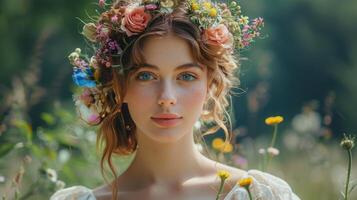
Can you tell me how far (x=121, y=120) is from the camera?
4.07m

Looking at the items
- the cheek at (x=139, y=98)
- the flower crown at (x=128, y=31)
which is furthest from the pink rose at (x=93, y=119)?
the cheek at (x=139, y=98)

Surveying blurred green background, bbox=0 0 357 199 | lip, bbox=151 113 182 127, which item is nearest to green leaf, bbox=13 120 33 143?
lip, bbox=151 113 182 127

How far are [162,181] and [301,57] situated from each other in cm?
1129

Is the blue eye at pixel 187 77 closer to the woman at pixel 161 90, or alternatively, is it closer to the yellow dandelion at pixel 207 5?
the woman at pixel 161 90

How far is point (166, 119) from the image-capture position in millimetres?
3730

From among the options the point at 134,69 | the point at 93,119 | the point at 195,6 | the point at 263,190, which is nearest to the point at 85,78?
the point at 93,119

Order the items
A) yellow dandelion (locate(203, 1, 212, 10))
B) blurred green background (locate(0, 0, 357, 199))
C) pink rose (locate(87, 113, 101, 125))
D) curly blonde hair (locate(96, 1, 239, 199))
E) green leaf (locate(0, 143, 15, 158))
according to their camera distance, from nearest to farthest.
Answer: curly blonde hair (locate(96, 1, 239, 199)) → yellow dandelion (locate(203, 1, 212, 10)) → pink rose (locate(87, 113, 101, 125)) → green leaf (locate(0, 143, 15, 158)) → blurred green background (locate(0, 0, 357, 199))

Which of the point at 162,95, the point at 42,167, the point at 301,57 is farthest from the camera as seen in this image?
the point at 301,57

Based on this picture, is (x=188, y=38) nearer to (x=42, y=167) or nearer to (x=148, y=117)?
(x=148, y=117)

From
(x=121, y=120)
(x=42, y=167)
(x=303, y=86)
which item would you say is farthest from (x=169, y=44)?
(x=303, y=86)

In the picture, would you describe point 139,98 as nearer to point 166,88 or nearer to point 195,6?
point 166,88

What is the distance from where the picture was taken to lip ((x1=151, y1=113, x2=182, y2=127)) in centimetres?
372

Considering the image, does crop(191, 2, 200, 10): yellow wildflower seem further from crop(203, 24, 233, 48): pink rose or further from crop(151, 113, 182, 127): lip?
crop(151, 113, 182, 127): lip

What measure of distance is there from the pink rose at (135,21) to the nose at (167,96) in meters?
0.25
